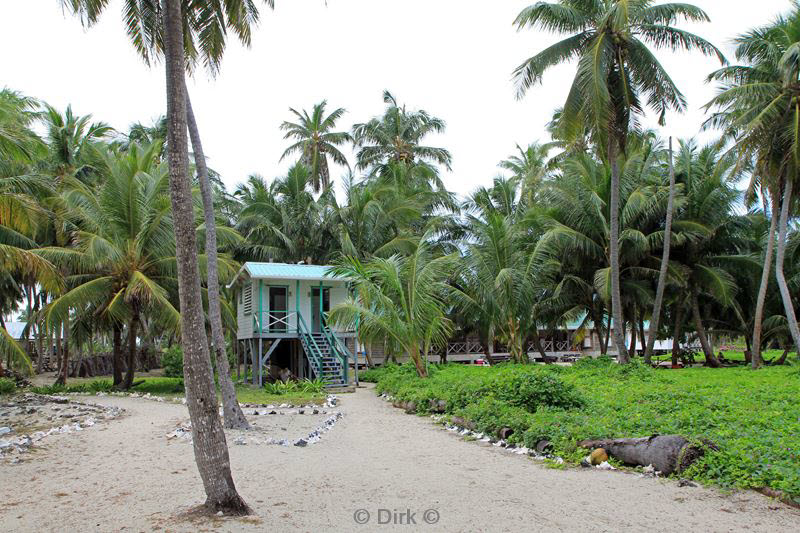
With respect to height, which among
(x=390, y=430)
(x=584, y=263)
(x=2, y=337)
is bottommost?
(x=390, y=430)

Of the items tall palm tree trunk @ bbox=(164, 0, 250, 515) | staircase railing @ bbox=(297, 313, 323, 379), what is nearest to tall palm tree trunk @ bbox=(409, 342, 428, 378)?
staircase railing @ bbox=(297, 313, 323, 379)

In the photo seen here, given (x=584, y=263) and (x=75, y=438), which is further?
(x=584, y=263)

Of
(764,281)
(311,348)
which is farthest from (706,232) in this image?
(311,348)

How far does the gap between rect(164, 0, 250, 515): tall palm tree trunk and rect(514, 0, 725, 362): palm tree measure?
1358 centimetres

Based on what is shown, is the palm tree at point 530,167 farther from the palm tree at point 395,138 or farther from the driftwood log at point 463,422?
the driftwood log at point 463,422

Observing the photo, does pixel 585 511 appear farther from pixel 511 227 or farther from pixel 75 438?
pixel 511 227

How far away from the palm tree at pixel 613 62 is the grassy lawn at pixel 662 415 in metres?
7.27

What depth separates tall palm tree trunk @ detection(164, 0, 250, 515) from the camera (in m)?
5.53

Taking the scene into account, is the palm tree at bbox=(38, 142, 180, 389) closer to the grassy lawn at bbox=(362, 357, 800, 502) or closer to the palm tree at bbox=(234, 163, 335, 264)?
the palm tree at bbox=(234, 163, 335, 264)

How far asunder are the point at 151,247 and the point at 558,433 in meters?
16.3

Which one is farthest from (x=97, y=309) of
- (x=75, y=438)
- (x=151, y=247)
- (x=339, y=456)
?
(x=339, y=456)

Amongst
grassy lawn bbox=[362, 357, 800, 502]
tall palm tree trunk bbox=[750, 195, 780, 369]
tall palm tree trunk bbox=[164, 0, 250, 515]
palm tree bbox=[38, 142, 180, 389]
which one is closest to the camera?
tall palm tree trunk bbox=[164, 0, 250, 515]

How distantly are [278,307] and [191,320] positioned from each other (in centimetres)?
1839

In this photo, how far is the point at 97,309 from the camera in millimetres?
21344
